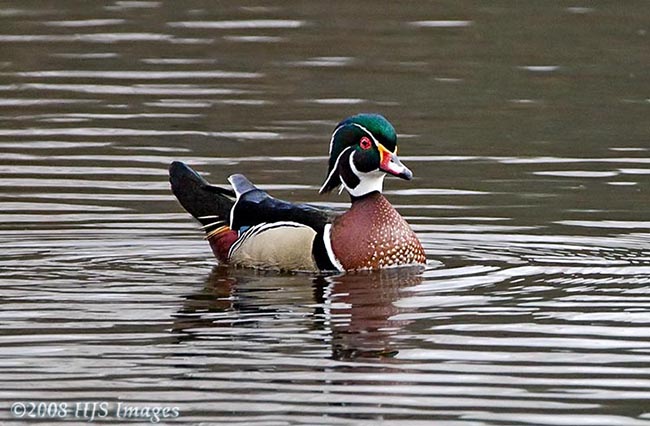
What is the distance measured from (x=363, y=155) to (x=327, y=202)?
2280mm

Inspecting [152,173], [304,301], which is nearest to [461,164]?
[152,173]

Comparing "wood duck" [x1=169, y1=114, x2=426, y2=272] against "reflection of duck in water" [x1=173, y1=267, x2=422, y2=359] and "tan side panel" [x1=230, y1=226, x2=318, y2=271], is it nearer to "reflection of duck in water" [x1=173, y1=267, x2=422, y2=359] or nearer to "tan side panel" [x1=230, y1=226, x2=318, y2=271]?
"tan side panel" [x1=230, y1=226, x2=318, y2=271]

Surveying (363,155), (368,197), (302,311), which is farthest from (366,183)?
(302,311)

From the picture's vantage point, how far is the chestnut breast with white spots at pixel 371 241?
11844mm

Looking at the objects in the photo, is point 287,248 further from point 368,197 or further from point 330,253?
point 368,197

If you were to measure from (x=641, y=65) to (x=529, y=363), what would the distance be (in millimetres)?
11251

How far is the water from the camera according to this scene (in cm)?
871

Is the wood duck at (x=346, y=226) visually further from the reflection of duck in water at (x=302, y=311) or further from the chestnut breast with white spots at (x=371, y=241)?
the reflection of duck in water at (x=302, y=311)

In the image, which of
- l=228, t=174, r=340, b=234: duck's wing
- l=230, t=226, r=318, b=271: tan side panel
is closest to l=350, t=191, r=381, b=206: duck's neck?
l=228, t=174, r=340, b=234: duck's wing

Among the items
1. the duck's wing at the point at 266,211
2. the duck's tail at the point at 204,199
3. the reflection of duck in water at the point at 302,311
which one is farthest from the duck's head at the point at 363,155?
the duck's tail at the point at 204,199

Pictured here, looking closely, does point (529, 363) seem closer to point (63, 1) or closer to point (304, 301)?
point (304, 301)

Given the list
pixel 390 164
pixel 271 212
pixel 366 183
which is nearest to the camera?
pixel 390 164

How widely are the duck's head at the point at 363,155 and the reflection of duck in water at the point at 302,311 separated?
0.64 metres

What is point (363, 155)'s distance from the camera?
11.9m
